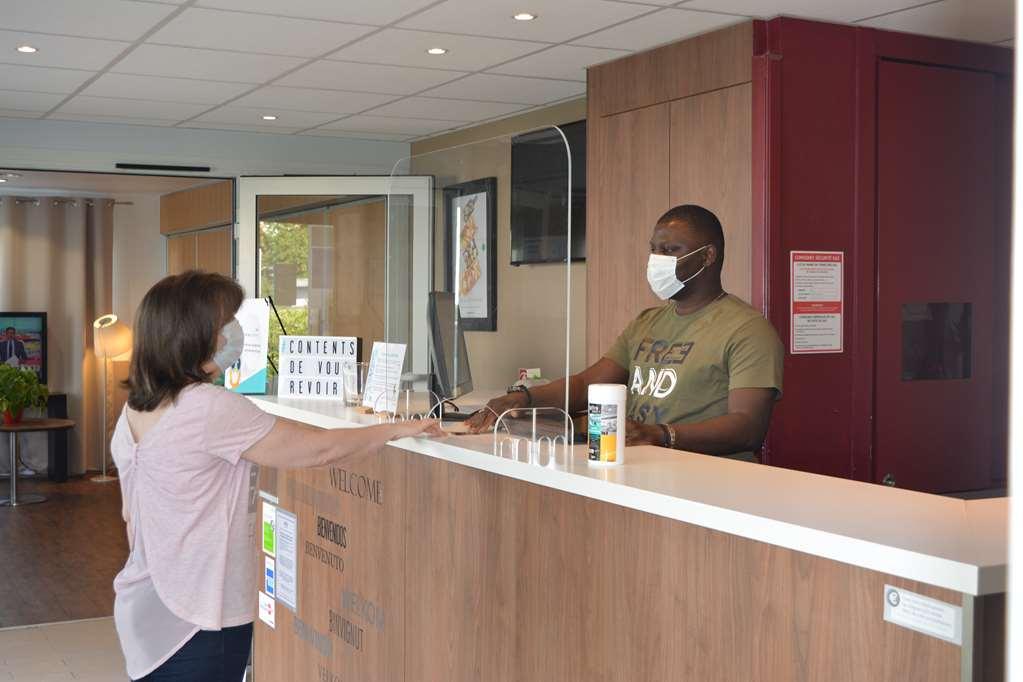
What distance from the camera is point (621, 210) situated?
4984 millimetres

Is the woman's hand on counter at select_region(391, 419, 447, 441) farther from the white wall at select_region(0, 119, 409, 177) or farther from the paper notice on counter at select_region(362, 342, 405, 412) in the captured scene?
the white wall at select_region(0, 119, 409, 177)

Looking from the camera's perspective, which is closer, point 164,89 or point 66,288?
point 164,89

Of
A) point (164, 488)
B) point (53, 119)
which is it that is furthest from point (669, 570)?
point (53, 119)

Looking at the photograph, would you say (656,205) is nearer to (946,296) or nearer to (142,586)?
(946,296)

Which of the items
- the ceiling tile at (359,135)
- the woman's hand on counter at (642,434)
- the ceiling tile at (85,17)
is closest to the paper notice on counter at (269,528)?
the woman's hand on counter at (642,434)

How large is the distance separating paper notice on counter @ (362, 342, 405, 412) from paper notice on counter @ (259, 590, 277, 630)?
3.16ft

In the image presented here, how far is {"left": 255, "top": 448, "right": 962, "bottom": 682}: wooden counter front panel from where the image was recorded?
1.84m

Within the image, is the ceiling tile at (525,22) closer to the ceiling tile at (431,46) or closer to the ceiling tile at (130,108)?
the ceiling tile at (431,46)

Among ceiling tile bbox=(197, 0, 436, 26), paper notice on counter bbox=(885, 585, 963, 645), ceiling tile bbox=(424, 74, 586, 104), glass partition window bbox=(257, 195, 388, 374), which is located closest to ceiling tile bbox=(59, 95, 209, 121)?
glass partition window bbox=(257, 195, 388, 374)

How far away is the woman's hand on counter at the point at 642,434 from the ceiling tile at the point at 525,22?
5.61 ft

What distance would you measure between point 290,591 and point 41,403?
675cm

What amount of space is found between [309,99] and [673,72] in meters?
2.02

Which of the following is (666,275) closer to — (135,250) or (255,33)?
(255,33)

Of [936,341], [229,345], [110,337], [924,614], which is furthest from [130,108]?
[924,614]
